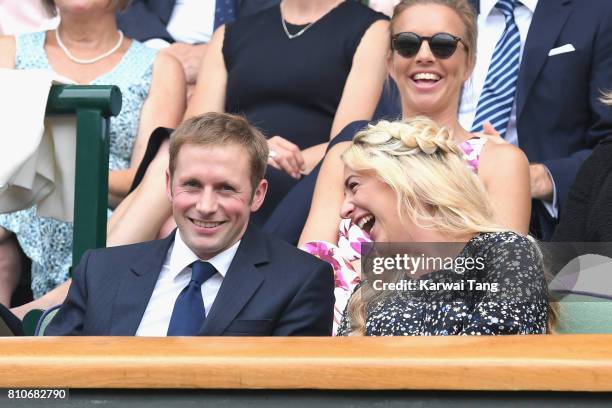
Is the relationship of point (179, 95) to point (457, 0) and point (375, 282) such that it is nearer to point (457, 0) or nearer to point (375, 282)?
point (457, 0)

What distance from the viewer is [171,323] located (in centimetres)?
266

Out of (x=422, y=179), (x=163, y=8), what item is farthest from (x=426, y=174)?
(x=163, y=8)

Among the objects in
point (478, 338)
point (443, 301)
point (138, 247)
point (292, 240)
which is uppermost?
point (478, 338)

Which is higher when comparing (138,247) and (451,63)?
(451,63)

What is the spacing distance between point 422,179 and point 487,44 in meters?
1.80

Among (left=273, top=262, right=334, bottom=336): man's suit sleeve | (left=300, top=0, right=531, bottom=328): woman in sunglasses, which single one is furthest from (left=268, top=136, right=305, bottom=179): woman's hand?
(left=273, top=262, right=334, bottom=336): man's suit sleeve

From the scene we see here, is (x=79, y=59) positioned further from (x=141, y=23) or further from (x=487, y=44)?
(x=487, y=44)

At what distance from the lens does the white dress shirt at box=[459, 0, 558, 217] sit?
13.5 ft

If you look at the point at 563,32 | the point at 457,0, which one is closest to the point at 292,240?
the point at 457,0

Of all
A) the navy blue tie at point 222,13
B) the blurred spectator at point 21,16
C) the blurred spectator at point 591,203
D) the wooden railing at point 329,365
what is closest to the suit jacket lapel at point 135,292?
the wooden railing at point 329,365

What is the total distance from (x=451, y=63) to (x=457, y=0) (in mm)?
238

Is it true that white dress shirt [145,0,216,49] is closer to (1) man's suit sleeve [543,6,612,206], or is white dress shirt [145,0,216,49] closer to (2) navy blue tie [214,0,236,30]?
(2) navy blue tie [214,0,236,30]

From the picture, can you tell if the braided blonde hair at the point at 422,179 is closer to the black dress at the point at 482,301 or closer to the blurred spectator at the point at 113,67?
the black dress at the point at 482,301

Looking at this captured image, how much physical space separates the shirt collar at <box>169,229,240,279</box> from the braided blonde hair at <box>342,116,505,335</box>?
1.13ft
